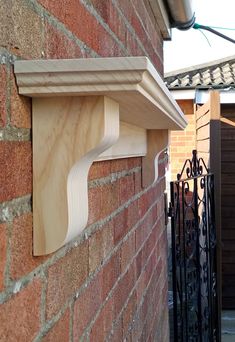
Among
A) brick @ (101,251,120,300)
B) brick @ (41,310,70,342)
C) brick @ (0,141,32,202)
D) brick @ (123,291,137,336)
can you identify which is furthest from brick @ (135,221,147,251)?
brick @ (0,141,32,202)

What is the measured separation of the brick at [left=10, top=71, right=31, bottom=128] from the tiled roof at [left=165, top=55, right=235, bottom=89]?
213 inches

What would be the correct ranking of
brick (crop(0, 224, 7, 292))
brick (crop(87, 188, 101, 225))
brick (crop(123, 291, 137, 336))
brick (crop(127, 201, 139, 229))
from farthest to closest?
1. brick (crop(127, 201, 139, 229))
2. brick (crop(123, 291, 137, 336))
3. brick (crop(87, 188, 101, 225))
4. brick (crop(0, 224, 7, 292))

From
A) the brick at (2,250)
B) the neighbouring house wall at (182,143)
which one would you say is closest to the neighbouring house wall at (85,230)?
the brick at (2,250)

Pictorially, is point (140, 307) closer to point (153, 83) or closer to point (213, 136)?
point (153, 83)

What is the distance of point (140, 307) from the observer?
93.4 inches

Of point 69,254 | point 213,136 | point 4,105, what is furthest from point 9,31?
point 213,136

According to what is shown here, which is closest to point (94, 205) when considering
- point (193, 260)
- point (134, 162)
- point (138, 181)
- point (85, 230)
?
point (85, 230)

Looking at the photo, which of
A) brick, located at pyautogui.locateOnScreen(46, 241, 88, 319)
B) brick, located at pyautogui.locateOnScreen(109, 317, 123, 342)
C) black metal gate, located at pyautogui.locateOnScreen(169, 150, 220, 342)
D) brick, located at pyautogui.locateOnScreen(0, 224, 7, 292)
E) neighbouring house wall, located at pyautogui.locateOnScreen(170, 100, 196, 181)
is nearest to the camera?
brick, located at pyautogui.locateOnScreen(0, 224, 7, 292)

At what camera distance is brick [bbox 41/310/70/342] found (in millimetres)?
1111

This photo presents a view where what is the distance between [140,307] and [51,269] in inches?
51.5

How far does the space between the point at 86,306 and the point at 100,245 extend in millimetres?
235

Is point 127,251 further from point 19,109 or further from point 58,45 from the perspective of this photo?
point 19,109

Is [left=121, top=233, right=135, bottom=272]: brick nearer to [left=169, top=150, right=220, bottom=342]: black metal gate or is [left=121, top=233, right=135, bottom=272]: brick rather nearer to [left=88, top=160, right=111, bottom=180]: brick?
[left=88, top=160, right=111, bottom=180]: brick

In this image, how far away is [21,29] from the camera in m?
0.98
